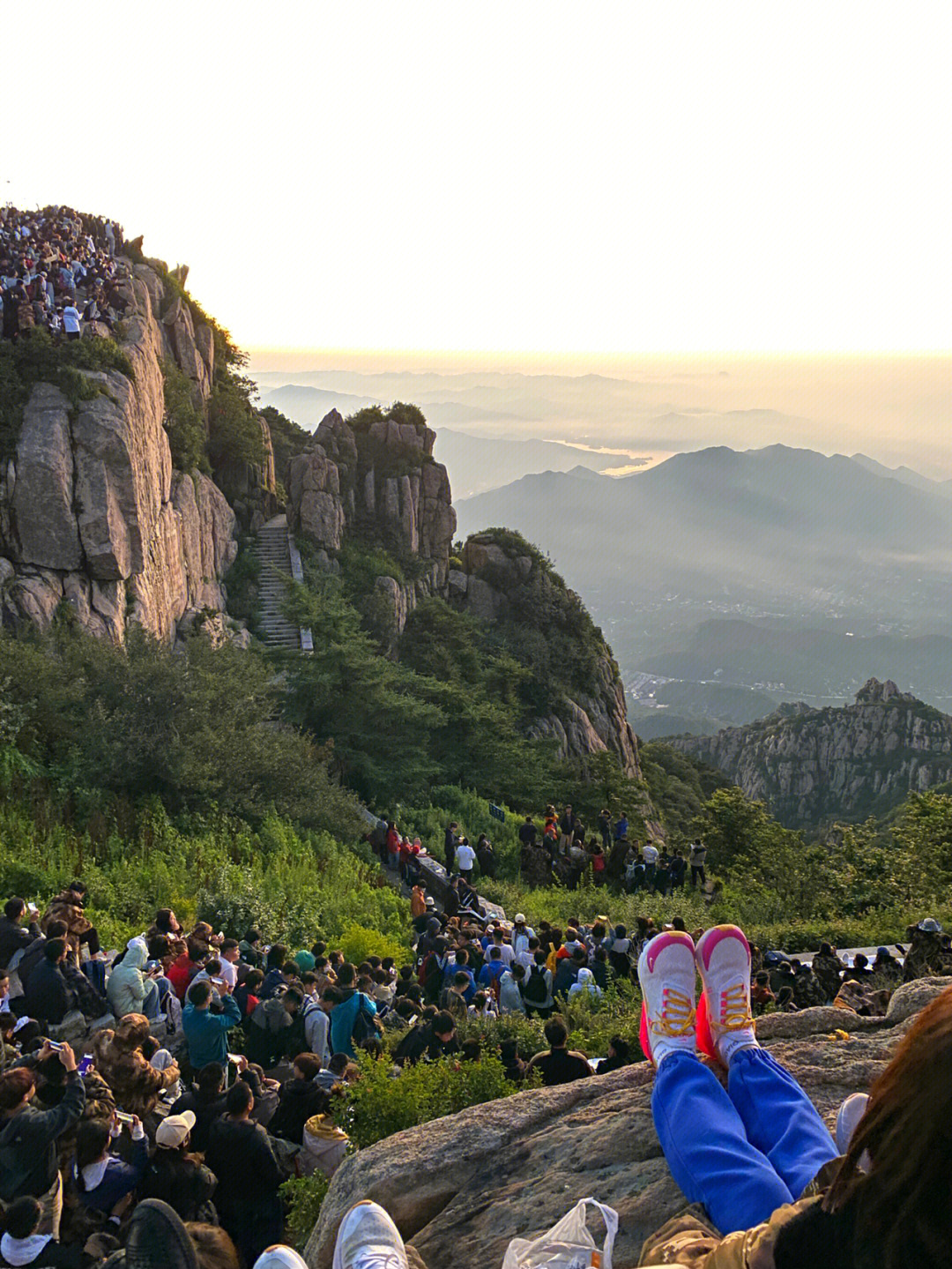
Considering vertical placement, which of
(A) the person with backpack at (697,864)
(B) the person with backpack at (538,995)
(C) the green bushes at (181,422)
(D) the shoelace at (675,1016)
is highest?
(C) the green bushes at (181,422)

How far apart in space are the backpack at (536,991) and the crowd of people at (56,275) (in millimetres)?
21900

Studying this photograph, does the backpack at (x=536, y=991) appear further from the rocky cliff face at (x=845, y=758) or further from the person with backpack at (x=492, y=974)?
the rocky cliff face at (x=845, y=758)

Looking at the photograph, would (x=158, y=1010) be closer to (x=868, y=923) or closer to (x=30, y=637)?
(x=868, y=923)

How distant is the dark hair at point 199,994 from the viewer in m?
7.35

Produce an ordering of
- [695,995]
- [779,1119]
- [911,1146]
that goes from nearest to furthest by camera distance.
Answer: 1. [911,1146]
2. [779,1119]
3. [695,995]

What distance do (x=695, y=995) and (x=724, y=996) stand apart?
15 cm

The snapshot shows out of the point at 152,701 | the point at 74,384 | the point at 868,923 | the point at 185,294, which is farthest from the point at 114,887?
the point at 185,294

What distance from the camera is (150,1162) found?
5336 mm

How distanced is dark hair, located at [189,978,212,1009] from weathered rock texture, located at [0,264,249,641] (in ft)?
49.8

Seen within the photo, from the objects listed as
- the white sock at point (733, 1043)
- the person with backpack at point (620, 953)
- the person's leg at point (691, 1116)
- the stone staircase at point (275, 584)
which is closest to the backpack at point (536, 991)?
the person with backpack at point (620, 953)

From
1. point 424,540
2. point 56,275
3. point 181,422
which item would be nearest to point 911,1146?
point 56,275

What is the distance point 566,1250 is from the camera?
3.10 m

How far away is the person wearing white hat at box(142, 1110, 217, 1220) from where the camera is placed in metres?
5.02

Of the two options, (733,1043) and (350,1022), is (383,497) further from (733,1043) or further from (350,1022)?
(733,1043)
